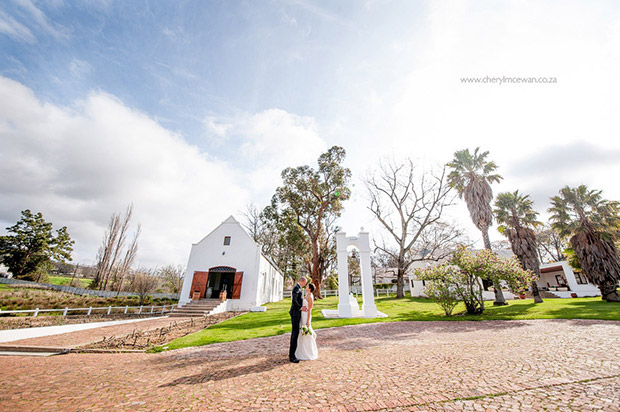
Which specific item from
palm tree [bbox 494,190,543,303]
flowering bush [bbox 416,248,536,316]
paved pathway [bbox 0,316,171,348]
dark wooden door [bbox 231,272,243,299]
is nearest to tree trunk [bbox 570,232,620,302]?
palm tree [bbox 494,190,543,303]

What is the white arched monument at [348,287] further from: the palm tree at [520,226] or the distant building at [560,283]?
the palm tree at [520,226]

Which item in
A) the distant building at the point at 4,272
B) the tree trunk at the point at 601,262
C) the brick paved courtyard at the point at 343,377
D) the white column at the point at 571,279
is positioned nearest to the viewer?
the brick paved courtyard at the point at 343,377

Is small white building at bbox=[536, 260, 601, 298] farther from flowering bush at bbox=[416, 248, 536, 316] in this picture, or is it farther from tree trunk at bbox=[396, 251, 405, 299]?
flowering bush at bbox=[416, 248, 536, 316]

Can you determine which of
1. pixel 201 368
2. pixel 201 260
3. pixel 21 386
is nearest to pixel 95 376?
pixel 21 386

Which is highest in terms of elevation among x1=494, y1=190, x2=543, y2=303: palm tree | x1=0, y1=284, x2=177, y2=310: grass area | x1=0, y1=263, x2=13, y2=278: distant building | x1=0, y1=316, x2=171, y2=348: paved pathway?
x1=494, y1=190, x2=543, y2=303: palm tree

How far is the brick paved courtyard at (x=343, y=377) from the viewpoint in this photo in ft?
10.8

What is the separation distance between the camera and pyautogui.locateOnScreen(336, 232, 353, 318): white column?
40.9ft

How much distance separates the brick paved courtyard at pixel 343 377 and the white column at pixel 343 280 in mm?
5483

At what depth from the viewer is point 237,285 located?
60.9ft

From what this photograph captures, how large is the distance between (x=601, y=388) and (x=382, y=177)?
2167cm

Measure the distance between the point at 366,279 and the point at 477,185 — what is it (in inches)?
520

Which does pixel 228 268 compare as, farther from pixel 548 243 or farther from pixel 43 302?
pixel 548 243

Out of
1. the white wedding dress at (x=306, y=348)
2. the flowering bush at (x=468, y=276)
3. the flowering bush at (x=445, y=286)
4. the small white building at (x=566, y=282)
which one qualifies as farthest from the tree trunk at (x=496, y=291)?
the white wedding dress at (x=306, y=348)

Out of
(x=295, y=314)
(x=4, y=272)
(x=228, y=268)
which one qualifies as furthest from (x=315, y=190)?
(x=4, y=272)
